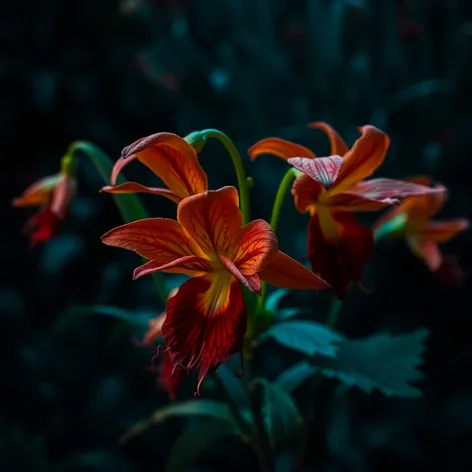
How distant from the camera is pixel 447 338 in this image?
164 centimetres

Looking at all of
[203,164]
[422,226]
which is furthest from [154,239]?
[203,164]

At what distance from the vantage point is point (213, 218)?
511mm

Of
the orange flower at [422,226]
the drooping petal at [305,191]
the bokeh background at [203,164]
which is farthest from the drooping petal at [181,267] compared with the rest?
the bokeh background at [203,164]

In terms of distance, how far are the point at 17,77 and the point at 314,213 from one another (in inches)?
43.1

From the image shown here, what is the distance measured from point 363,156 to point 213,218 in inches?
6.7

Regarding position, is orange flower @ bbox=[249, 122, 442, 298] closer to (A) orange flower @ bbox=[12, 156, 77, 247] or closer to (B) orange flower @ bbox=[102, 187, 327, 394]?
(B) orange flower @ bbox=[102, 187, 327, 394]

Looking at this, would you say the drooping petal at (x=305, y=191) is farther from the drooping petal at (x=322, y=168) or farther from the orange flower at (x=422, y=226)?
the orange flower at (x=422, y=226)

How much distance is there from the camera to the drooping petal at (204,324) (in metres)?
0.50

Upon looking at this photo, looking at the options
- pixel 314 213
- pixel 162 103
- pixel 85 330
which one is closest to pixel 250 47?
pixel 162 103

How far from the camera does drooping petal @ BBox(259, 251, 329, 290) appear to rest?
0.52 meters

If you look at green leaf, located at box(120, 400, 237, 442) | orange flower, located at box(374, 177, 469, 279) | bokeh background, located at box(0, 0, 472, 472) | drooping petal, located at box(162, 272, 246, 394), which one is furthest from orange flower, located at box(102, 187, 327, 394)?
bokeh background, located at box(0, 0, 472, 472)

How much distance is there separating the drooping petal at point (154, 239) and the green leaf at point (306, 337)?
156mm

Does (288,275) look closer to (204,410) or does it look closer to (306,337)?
(306,337)

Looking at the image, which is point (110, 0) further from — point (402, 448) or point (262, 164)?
point (402, 448)
